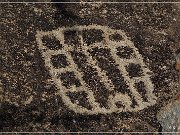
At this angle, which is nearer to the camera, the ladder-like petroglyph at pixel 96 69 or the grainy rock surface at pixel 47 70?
the grainy rock surface at pixel 47 70

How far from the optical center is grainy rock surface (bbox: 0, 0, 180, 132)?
3078 mm

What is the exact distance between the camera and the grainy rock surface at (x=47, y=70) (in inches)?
121

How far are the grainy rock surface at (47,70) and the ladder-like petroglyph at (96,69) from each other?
0.14 feet

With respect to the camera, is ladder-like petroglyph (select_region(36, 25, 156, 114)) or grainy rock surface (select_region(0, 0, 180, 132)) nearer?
grainy rock surface (select_region(0, 0, 180, 132))

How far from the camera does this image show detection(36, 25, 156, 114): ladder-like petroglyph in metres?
3.24

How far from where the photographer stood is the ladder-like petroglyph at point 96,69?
3.24 metres

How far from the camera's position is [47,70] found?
11.0 ft

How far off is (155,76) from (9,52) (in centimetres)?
105

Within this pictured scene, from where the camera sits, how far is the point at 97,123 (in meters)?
3.10

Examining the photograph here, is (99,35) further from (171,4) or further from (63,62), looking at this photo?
(171,4)

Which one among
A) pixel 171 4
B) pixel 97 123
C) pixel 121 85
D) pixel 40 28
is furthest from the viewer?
pixel 171 4

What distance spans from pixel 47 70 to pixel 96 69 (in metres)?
0.35

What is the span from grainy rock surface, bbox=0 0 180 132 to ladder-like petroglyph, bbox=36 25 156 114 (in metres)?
0.04

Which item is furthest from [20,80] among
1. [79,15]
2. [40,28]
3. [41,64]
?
[79,15]
